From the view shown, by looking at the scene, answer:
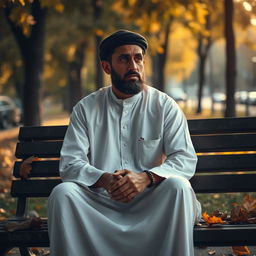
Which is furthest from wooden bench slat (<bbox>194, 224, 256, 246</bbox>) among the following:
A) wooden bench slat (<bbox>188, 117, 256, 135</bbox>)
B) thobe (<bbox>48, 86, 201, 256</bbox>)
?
wooden bench slat (<bbox>188, 117, 256, 135</bbox>)

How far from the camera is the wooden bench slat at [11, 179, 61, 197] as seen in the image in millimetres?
5293

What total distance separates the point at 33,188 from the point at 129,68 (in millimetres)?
1343

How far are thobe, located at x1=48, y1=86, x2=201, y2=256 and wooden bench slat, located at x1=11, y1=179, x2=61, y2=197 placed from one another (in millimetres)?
571

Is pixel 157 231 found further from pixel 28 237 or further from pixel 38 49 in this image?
pixel 38 49

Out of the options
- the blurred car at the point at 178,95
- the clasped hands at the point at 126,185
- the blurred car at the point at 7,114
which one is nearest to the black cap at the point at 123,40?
the clasped hands at the point at 126,185

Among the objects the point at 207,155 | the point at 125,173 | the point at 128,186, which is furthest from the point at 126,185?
the point at 207,155

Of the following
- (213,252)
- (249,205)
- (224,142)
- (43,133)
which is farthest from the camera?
(213,252)

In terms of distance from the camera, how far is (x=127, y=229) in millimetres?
4312

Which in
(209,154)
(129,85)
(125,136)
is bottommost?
(209,154)

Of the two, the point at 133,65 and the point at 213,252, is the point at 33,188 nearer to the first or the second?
the point at 133,65

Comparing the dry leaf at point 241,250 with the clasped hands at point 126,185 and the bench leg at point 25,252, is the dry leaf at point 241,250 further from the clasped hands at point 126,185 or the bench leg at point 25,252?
the bench leg at point 25,252

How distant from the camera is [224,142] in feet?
Answer: 17.2

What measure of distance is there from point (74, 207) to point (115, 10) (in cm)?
2002

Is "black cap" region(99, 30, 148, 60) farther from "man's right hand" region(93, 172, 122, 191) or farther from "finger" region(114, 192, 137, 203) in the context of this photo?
"finger" region(114, 192, 137, 203)
